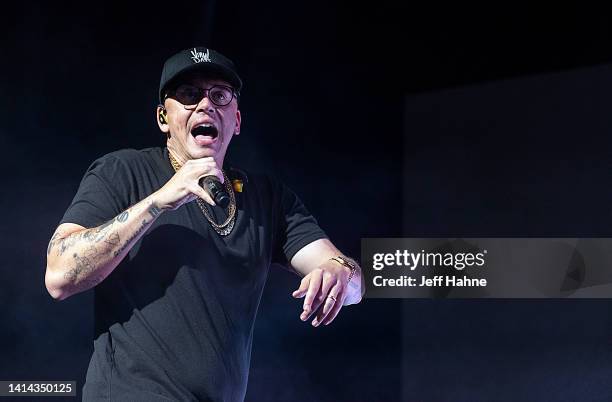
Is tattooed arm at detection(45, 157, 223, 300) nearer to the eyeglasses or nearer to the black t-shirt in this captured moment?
the black t-shirt

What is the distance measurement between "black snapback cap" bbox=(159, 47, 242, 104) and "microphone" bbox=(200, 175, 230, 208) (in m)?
0.36

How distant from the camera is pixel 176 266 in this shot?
1.49 meters

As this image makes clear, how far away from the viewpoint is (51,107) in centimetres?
289

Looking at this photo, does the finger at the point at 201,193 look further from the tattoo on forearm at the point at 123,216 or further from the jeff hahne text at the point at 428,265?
the jeff hahne text at the point at 428,265

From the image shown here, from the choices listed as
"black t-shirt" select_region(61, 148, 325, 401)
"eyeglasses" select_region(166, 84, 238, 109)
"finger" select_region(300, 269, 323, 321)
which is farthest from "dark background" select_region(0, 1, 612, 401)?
"finger" select_region(300, 269, 323, 321)

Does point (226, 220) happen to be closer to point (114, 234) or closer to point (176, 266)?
point (176, 266)

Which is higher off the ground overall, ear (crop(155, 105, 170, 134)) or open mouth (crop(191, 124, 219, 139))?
ear (crop(155, 105, 170, 134))

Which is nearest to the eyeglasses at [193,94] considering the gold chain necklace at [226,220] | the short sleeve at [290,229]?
the gold chain necklace at [226,220]

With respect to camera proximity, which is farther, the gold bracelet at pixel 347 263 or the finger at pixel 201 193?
the gold bracelet at pixel 347 263

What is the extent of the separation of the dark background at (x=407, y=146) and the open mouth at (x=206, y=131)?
126cm

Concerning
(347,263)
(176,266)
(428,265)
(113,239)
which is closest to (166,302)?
(176,266)

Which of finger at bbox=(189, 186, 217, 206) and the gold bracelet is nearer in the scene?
finger at bbox=(189, 186, 217, 206)

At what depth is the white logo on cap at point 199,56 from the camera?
1642mm

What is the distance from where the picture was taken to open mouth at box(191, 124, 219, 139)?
1.67m
